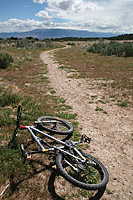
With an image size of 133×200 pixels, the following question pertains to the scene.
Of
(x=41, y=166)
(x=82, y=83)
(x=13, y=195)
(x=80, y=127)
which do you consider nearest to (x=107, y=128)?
(x=80, y=127)

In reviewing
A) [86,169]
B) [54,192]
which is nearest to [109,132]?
[86,169]

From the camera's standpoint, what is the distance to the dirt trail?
3731mm

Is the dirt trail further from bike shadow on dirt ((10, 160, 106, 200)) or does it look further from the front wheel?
the front wheel

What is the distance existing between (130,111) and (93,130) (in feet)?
9.44

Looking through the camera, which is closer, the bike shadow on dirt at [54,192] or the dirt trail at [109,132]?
the bike shadow on dirt at [54,192]

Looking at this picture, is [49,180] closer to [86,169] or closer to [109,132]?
[86,169]

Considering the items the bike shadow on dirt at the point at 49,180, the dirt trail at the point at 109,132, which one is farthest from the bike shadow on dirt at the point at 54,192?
the dirt trail at the point at 109,132

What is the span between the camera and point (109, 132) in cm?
582

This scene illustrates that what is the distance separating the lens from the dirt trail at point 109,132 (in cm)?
373

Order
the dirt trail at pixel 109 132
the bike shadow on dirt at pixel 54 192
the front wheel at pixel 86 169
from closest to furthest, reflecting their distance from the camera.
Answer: the bike shadow on dirt at pixel 54 192 → the front wheel at pixel 86 169 → the dirt trail at pixel 109 132

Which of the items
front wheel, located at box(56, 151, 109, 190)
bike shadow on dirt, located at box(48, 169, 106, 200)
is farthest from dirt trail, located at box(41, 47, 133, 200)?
front wheel, located at box(56, 151, 109, 190)

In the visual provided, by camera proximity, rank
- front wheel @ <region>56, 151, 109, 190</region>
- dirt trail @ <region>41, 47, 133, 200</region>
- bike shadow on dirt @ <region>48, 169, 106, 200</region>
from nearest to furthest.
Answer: bike shadow on dirt @ <region>48, 169, 106, 200</region> < front wheel @ <region>56, 151, 109, 190</region> < dirt trail @ <region>41, 47, 133, 200</region>

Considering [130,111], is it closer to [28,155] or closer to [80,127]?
[80,127]

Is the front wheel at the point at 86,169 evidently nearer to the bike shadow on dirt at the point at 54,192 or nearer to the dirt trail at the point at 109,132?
the bike shadow on dirt at the point at 54,192
